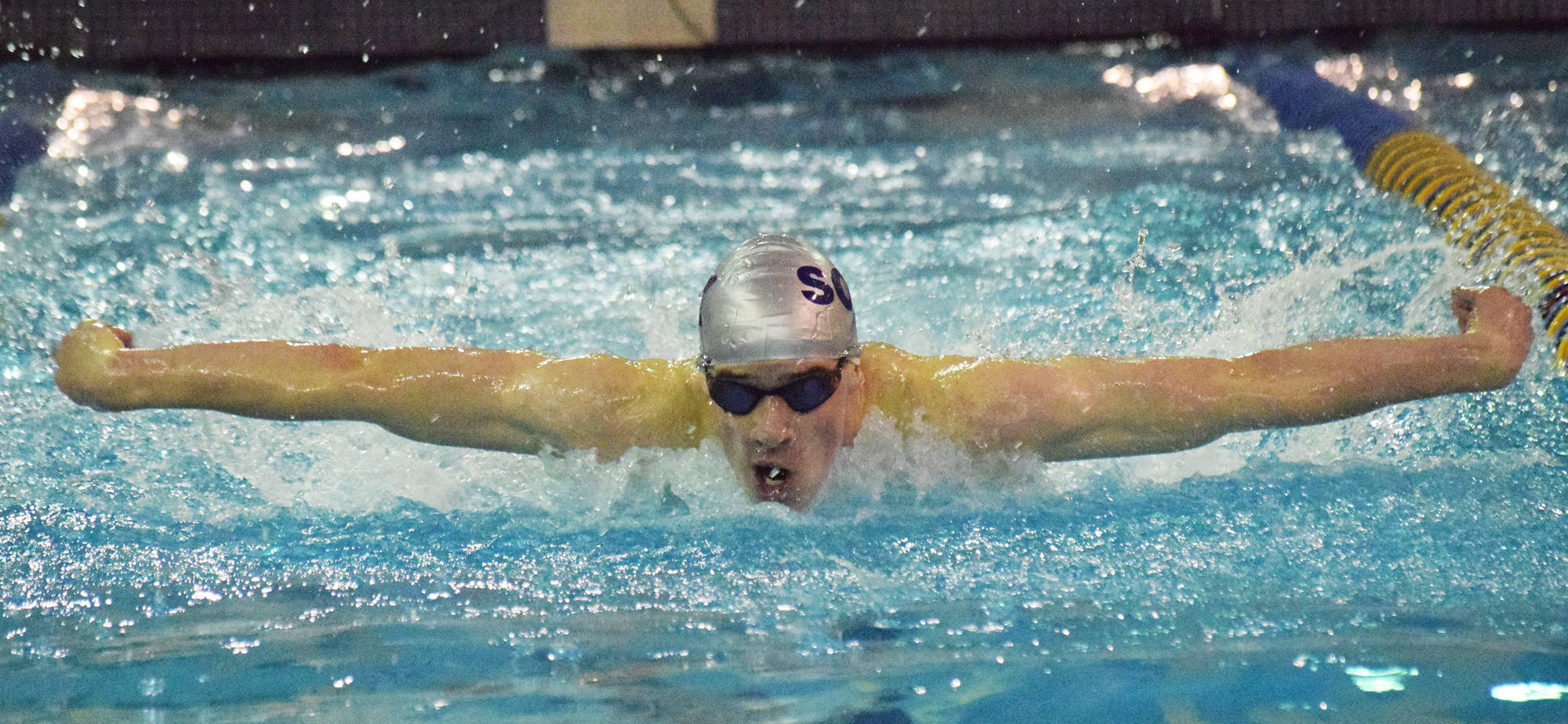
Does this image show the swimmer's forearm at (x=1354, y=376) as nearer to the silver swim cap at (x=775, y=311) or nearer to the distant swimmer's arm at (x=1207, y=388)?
the distant swimmer's arm at (x=1207, y=388)

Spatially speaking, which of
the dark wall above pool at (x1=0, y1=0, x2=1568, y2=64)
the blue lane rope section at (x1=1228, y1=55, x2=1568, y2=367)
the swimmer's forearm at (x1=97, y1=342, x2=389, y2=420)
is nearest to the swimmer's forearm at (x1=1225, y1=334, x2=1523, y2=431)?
the blue lane rope section at (x1=1228, y1=55, x2=1568, y2=367)

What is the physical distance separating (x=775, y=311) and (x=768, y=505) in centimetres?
46

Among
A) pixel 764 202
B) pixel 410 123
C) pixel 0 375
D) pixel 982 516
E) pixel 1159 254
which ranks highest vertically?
pixel 410 123

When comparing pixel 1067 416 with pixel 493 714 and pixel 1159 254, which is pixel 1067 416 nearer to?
pixel 493 714

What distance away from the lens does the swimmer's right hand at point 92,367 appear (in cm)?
280

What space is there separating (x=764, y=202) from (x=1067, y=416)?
2759 millimetres

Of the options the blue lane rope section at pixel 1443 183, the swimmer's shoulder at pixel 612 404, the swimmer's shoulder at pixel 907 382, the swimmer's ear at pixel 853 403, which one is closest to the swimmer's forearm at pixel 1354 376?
the swimmer's shoulder at pixel 907 382

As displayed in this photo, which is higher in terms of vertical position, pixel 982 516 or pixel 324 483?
pixel 324 483

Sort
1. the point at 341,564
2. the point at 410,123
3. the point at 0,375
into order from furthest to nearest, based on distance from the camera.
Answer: the point at 410,123, the point at 0,375, the point at 341,564

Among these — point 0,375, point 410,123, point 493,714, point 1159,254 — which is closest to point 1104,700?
point 493,714

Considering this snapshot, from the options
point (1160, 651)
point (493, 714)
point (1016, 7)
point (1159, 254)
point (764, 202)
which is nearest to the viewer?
point (493, 714)

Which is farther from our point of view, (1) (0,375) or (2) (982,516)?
(1) (0,375)

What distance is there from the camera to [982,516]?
286cm

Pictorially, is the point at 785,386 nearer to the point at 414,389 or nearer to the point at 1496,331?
the point at 414,389
